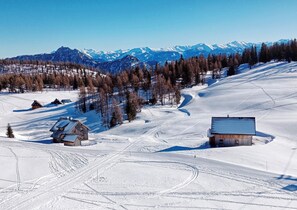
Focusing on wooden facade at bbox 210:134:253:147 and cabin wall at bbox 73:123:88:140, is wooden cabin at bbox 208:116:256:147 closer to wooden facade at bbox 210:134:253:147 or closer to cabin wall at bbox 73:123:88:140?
wooden facade at bbox 210:134:253:147

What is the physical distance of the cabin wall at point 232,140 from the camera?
39.1 meters

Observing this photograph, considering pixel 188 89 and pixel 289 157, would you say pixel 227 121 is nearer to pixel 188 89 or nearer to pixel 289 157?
pixel 289 157

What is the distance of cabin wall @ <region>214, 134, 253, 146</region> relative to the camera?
39.1 meters

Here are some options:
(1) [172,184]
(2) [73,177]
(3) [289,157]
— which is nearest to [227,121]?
(3) [289,157]

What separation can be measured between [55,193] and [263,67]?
112 m

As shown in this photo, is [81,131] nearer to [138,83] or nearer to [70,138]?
[70,138]

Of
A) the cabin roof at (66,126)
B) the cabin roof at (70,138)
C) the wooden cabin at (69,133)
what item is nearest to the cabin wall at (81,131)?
the wooden cabin at (69,133)

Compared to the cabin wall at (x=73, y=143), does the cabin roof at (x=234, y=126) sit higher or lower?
higher

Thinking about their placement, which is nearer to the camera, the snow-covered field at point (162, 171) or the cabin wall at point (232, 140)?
the snow-covered field at point (162, 171)

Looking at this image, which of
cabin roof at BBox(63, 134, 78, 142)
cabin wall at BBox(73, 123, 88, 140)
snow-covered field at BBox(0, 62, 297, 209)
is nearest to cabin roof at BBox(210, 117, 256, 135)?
snow-covered field at BBox(0, 62, 297, 209)

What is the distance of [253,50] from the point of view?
139750 mm

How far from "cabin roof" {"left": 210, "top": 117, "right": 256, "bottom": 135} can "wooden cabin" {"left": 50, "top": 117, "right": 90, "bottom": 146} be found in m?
23.2

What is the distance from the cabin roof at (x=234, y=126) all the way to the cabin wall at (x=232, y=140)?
71cm

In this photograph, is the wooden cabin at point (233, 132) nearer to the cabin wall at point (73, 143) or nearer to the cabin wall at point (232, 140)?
the cabin wall at point (232, 140)
